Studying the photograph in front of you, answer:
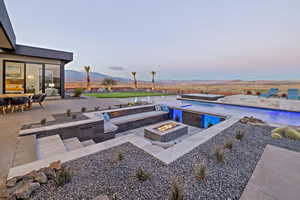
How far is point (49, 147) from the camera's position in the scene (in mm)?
2676

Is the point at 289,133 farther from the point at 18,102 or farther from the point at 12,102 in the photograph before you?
the point at 12,102

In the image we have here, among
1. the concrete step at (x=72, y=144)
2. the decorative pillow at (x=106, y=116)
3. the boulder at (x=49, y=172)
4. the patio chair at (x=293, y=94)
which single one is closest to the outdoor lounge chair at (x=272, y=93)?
the patio chair at (x=293, y=94)

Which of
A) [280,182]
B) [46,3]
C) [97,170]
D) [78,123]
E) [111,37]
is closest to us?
[280,182]

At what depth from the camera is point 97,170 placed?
1869 millimetres

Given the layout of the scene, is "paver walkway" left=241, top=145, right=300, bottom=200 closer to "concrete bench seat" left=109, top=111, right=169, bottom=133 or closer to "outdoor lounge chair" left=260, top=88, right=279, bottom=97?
"concrete bench seat" left=109, top=111, right=169, bottom=133

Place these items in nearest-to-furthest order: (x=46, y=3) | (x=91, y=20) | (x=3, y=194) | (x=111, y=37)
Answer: (x=3, y=194)
(x=46, y=3)
(x=91, y=20)
(x=111, y=37)

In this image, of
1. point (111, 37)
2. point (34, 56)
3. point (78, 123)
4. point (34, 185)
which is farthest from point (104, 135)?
point (111, 37)

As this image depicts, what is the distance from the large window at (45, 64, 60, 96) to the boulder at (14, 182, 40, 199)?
10.3 metres

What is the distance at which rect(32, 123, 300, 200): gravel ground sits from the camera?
4.73 feet

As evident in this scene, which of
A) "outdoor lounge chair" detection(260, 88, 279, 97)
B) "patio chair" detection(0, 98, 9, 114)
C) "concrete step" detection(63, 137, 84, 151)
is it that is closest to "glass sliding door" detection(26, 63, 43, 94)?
"patio chair" detection(0, 98, 9, 114)

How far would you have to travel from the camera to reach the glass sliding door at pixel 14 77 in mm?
8062

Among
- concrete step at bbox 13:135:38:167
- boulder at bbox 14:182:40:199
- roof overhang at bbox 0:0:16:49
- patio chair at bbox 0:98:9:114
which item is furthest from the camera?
patio chair at bbox 0:98:9:114

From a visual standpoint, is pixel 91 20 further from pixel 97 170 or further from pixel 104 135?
pixel 97 170

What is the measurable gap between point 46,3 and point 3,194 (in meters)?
11.1
